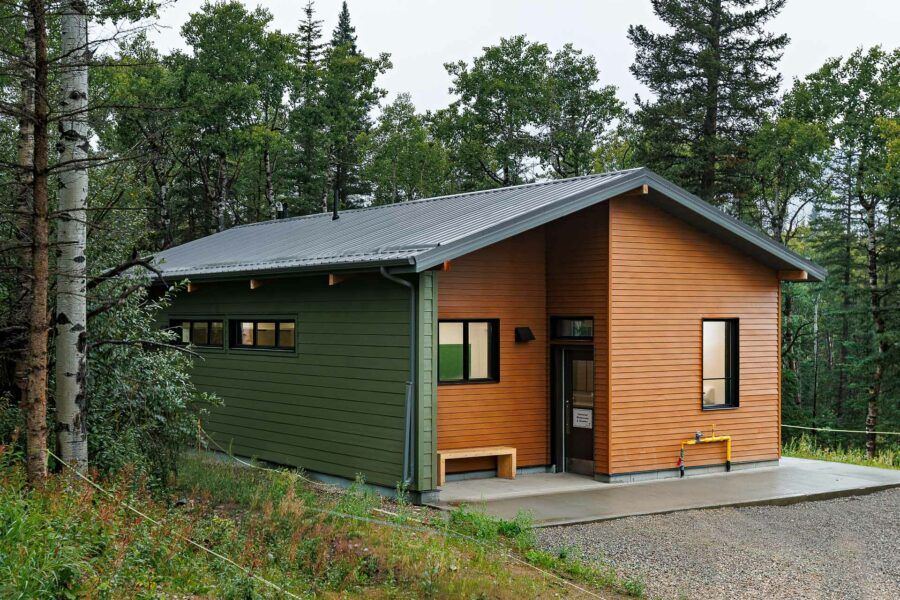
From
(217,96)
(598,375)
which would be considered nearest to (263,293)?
(598,375)

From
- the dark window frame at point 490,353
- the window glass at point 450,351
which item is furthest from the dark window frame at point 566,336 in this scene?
the window glass at point 450,351

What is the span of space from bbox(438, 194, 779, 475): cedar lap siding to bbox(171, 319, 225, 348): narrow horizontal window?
5009 mm

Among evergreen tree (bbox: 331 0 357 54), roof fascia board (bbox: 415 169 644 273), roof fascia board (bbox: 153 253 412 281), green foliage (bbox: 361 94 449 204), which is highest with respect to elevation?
evergreen tree (bbox: 331 0 357 54)

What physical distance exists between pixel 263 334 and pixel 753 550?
8.23 metres

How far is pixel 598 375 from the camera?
13266 mm

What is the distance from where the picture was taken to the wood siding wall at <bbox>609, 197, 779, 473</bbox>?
13242mm

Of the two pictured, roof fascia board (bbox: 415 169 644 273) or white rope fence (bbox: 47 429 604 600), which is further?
roof fascia board (bbox: 415 169 644 273)

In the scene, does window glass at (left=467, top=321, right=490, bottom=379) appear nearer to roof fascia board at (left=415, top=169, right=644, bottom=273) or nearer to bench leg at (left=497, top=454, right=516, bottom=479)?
bench leg at (left=497, top=454, right=516, bottom=479)

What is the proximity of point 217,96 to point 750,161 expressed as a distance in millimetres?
17917

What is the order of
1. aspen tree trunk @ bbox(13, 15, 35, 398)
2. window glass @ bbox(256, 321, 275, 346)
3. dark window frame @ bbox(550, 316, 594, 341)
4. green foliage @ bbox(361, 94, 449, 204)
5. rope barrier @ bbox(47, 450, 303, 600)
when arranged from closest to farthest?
1. rope barrier @ bbox(47, 450, 303, 600)
2. aspen tree trunk @ bbox(13, 15, 35, 398)
3. dark window frame @ bbox(550, 316, 594, 341)
4. window glass @ bbox(256, 321, 275, 346)
5. green foliage @ bbox(361, 94, 449, 204)

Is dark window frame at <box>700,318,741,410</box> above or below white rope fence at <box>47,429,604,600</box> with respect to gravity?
above

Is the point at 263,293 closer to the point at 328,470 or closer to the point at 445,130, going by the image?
the point at 328,470

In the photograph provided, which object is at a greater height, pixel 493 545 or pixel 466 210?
pixel 466 210

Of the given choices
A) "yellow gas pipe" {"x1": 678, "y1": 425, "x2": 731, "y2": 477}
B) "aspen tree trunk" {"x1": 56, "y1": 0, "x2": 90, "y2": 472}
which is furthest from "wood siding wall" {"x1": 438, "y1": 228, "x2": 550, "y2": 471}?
"aspen tree trunk" {"x1": 56, "y1": 0, "x2": 90, "y2": 472}
